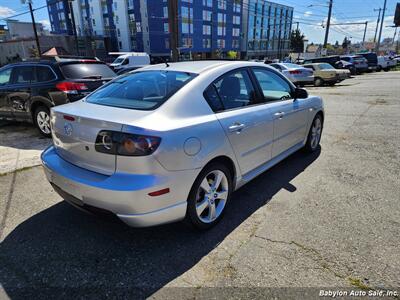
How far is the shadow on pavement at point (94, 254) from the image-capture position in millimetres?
2217

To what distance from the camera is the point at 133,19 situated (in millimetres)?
56688

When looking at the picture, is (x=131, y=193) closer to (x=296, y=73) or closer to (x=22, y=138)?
(x=22, y=138)

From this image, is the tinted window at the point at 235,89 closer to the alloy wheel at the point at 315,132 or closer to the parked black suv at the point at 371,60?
the alloy wheel at the point at 315,132

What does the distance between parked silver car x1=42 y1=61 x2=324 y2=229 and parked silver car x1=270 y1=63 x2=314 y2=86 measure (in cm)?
1457

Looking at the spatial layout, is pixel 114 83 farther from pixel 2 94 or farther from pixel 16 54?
pixel 16 54

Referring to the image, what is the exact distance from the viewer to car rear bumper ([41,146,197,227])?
7.33 ft

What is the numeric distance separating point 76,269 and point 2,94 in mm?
6202

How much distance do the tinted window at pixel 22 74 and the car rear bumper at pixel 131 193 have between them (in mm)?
4817

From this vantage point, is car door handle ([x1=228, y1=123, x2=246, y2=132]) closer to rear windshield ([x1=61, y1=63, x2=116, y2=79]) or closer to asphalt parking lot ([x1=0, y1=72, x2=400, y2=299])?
asphalt parking lot ([x1=0, y1=72, x2=400, y2=299])

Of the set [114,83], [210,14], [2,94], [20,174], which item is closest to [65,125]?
[114,83]

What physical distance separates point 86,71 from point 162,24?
2170 inches

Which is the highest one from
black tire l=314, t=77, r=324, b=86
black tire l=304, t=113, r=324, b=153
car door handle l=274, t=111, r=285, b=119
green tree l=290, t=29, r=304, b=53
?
green tree l=290, t=29, r=304, b=53

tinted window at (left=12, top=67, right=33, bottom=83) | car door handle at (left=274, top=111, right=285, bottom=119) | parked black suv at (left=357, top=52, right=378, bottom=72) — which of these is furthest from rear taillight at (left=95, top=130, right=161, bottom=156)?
parked black suv at (left=357, top=52, right=378, bottom=72)

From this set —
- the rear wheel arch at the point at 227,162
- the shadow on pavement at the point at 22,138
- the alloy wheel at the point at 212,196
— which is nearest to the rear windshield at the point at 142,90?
the rear wheel arch at the point at 227,162
